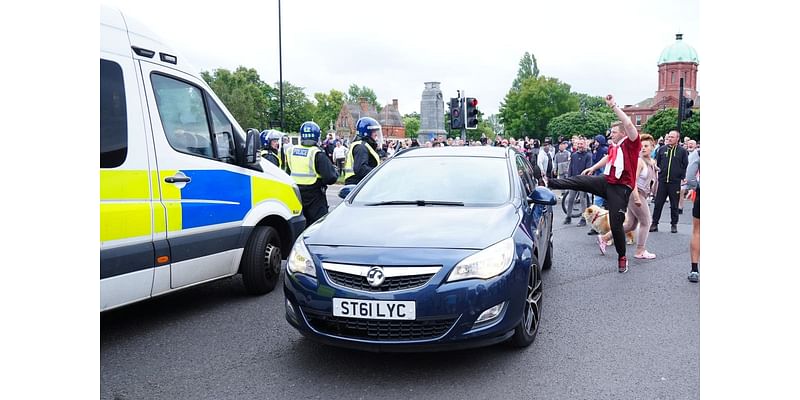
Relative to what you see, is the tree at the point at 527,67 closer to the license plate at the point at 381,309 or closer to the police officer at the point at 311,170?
the police officer at the point at 311,170

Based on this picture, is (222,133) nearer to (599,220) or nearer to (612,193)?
(612,193)

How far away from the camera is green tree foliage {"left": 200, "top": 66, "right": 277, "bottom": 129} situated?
64750 millimetres

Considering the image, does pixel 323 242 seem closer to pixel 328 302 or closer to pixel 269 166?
pixel 328 302

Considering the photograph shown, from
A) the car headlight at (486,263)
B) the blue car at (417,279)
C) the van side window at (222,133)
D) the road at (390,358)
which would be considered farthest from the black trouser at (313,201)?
the car headlight at (486,263)

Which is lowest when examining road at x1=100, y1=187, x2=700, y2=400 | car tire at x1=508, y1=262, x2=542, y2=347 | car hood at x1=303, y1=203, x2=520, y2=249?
road at x1=100, y1=187, x2=700, y2=400

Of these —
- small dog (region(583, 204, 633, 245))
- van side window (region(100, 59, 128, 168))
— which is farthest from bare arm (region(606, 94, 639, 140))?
van side window (region(100, 59, 128, 168))

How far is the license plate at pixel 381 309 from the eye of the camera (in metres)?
3.64

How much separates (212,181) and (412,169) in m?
1.76

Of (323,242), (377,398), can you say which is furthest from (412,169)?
(377,398)

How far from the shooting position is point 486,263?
383 cm

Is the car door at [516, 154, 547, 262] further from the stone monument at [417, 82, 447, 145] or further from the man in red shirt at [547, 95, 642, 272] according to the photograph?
the stone monument at [417, 82, 447, 145]

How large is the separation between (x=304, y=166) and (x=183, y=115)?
2.12 m

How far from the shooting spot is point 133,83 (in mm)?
4496

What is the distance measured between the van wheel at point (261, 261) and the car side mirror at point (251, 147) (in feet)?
2.24
